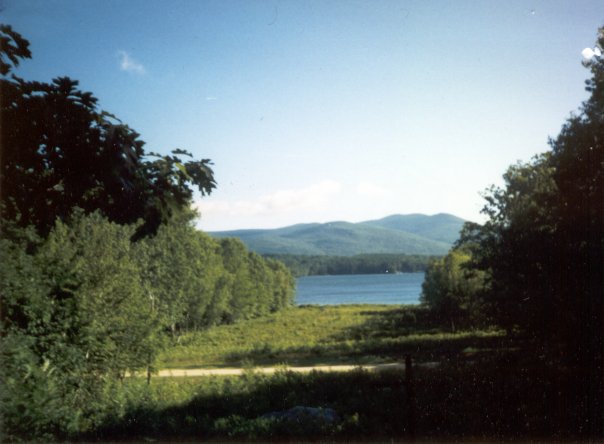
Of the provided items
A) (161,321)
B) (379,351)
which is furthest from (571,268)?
(379,351)

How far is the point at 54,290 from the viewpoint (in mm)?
10070

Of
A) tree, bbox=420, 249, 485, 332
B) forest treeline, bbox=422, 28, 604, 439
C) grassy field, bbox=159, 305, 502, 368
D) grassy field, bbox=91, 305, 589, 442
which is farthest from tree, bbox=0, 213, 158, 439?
tree, bbox=420, 249, 485, 332

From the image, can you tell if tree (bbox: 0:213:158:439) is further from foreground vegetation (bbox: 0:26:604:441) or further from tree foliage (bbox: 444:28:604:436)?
tree foliage (bbox: 444:28:604:436)

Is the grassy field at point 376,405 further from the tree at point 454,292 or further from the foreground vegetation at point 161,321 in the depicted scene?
the tree at point 454,292

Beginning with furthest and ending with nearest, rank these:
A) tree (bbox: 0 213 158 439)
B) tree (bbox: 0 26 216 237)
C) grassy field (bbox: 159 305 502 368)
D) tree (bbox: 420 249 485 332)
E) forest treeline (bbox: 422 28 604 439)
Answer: tree (bbox: 420 249 485 332) < grassy field (bbox: 159 305 502 368) < forest treeline (bbox: 422 28 604 439) < tree (bbox: 0 213 158 439) < tree (bbox: 0 26 216 237)

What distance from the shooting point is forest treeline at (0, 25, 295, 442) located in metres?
4.68

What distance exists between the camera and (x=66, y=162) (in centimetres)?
480

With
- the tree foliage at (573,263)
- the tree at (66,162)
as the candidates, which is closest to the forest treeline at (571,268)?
the tree foliage at (573,263)

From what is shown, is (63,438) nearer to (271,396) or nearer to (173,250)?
(271,396)

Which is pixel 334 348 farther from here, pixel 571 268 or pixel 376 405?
pixel 571 268

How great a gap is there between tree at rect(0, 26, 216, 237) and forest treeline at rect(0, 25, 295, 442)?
0.04 ft

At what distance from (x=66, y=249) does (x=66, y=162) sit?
704cm

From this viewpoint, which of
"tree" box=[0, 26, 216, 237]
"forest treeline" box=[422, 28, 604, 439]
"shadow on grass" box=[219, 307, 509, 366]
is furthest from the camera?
"shadow on grass" box=[219, 307, 509, 366]

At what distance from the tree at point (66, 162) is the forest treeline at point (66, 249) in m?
0.01
